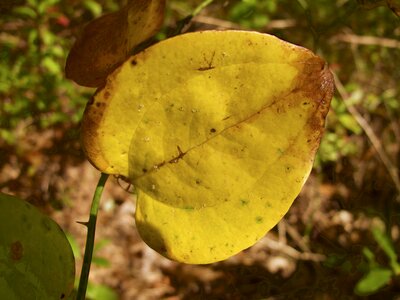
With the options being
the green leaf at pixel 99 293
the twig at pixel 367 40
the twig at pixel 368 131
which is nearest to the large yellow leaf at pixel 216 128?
the green leaf at pixel 99 293

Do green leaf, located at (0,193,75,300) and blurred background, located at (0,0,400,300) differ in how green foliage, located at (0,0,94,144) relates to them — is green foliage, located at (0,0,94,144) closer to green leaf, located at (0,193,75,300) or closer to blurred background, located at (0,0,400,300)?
blurred background, located at (0,0,400,300)

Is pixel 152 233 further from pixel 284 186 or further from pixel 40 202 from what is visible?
pixel 40 202

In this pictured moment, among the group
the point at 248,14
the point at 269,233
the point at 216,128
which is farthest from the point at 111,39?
the point at 269,233

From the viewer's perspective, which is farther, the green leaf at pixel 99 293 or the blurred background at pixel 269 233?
the blurred background at pixel 269 233

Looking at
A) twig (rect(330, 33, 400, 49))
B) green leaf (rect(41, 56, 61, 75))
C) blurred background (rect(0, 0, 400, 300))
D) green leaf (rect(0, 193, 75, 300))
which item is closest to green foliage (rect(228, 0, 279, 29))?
blurred background (rect(0, 0, 400, 300))

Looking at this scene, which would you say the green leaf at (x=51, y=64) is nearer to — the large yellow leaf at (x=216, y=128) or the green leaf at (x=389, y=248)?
the green leaf at (x=389, y=248)

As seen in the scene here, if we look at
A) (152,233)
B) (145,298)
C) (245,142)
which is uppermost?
(245,142)

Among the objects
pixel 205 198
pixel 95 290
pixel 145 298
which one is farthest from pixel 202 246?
pixel 145 298
